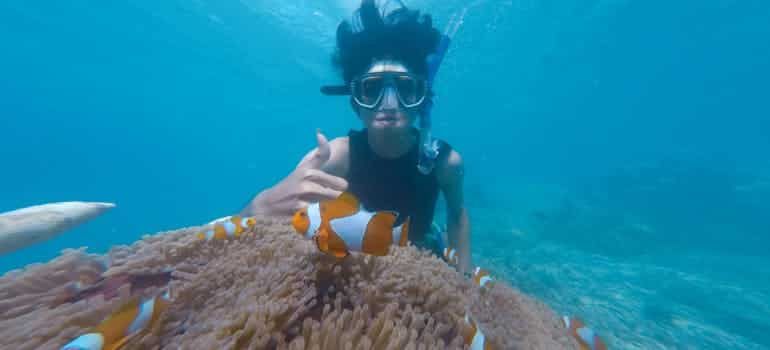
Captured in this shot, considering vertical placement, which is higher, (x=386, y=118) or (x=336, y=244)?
(x=386, y=118)

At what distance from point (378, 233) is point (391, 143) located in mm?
2806

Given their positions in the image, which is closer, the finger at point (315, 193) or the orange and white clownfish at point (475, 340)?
the orange and white clownfish at point (475, 340)

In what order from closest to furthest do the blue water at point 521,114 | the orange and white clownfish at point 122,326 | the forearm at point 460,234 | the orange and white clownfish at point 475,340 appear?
the orange and white clownfish at point 122,326 < the orange and white clownfish at point 475,340 < the forearm at point 460,234 < the blue water at point 521,114

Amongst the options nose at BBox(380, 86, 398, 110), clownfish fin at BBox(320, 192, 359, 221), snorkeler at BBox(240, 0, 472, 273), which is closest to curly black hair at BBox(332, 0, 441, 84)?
snorkeler at BBox(240, 0, 472, 273)

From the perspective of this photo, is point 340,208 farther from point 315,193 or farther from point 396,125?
point 396,125

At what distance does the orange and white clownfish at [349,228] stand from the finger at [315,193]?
2.29ft

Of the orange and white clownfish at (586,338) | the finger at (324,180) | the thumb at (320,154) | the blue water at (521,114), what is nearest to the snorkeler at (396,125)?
the thumb at (320,154)

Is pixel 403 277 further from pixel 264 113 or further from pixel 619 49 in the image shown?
pixel 264 113

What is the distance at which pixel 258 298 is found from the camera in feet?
4.28

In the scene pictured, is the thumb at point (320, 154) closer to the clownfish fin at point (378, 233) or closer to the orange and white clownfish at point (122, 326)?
the clownfish fin at point (378, 233)

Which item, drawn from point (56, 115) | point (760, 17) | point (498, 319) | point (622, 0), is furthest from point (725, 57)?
point (56, 115)

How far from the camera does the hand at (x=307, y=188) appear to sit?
2.04 m

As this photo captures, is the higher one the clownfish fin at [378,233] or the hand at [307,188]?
the hand at [307,188]

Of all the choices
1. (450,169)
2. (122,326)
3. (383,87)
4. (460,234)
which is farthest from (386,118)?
(122,326)
